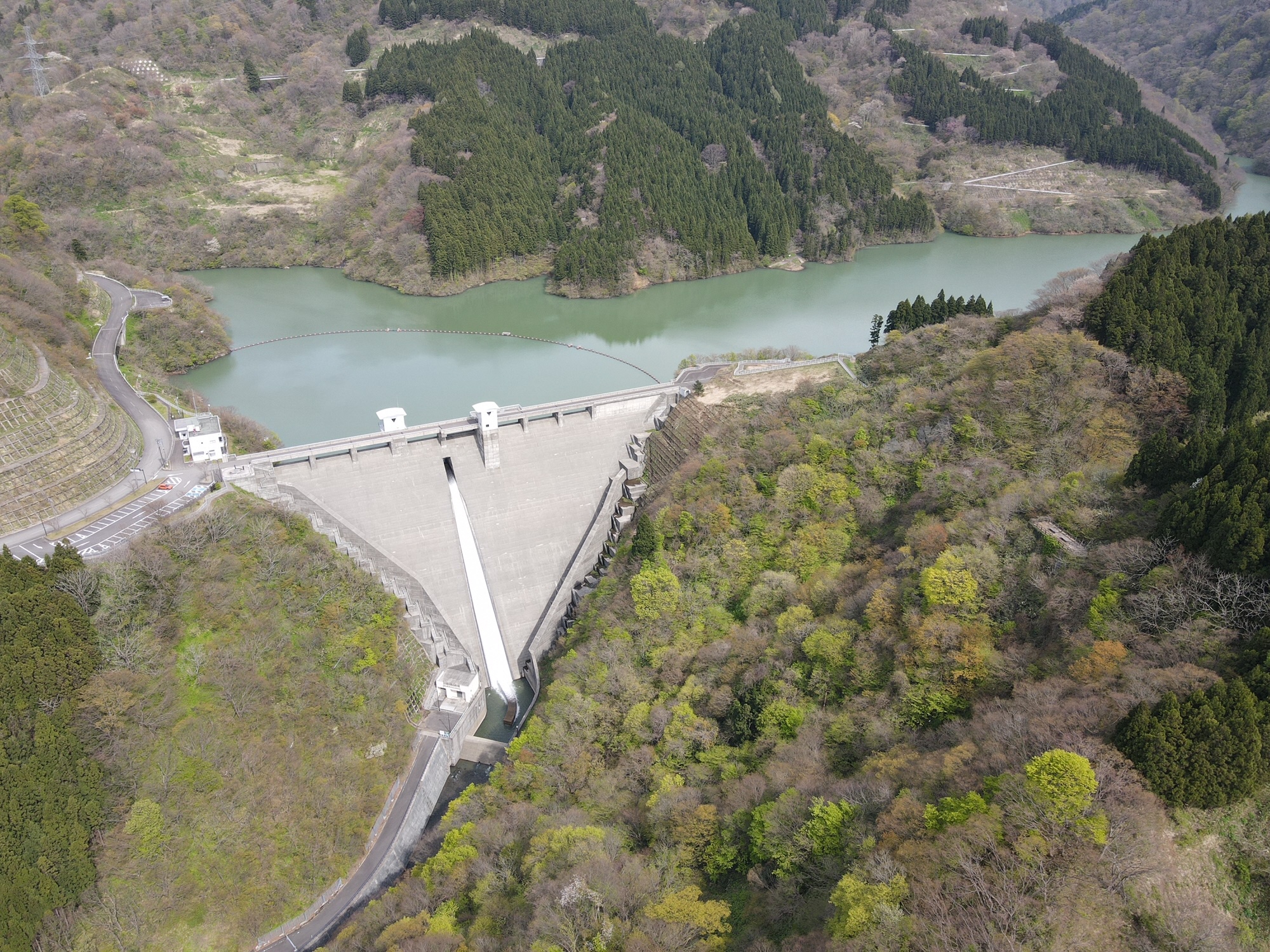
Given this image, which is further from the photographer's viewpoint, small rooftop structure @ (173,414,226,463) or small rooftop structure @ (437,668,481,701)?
small rooftop structure @ (173,414,226,463)

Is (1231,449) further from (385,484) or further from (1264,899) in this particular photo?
(385,484)

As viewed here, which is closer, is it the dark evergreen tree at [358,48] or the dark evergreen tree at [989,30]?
the dark evergreen tree at [358,48]

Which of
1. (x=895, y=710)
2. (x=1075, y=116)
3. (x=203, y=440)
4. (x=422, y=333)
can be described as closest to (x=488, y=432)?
(x=203, y=440)

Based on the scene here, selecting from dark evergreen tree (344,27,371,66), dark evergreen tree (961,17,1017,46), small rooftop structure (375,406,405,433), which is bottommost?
small rooftop structure (375,406,405,433)

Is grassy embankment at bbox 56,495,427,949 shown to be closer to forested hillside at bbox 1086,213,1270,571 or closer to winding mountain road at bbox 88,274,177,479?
winding mountain road at bbox 88,274,177,479

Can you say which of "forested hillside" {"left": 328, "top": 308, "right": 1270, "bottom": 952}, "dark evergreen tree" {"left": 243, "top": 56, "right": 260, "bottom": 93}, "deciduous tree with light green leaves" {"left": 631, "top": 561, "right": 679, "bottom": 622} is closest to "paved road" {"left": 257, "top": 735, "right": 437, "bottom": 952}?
"forested hillside" {"left": 328, "top": 308, "right": 1270, "bottom": 952}

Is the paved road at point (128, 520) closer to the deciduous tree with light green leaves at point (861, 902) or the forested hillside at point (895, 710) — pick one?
the forested hillside at point (895, 710)

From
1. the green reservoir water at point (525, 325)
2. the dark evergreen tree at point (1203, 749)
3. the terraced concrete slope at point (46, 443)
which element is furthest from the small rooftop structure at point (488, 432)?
the dark evergreen tree at point (1203, 749)
